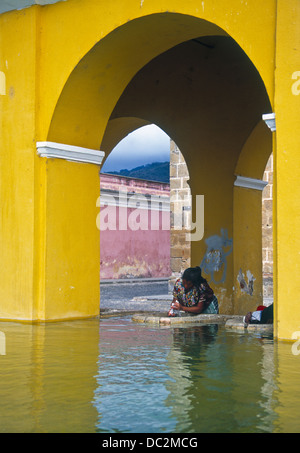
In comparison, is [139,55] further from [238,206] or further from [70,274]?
[238,206]

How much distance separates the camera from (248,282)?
422 inches

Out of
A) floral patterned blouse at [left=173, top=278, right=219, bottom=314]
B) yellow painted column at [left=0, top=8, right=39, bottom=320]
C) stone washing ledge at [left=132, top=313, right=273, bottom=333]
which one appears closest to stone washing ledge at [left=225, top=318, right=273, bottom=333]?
stone washing ledge at [left=132, top=313, right=273, bottom=333]

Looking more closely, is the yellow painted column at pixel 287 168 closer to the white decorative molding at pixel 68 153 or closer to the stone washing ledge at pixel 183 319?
the stone washing ledge at pixel 183 319

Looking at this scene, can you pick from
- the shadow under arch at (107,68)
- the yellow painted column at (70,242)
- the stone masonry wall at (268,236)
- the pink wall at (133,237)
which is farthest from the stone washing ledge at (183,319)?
the pink wall at (133,237)

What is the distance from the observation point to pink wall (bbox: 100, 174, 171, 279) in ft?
72.5

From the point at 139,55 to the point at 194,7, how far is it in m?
1.26

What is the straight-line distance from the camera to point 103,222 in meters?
22.2

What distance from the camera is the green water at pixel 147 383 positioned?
3.09 m

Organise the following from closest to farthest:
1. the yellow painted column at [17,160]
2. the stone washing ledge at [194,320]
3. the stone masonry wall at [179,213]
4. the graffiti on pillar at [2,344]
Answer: the graffiti on pillar at [2,344], the stone washing ledge at [194,320], the yellow painted column at [17,160], the stone masonry wall at [179,213]

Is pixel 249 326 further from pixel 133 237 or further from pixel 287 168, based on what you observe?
pixel 133 237

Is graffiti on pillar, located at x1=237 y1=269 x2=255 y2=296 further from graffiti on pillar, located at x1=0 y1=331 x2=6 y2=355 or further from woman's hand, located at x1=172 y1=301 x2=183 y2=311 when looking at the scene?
graffiti on pillar, located at x1=0 y1=331 x2=6 y2=355

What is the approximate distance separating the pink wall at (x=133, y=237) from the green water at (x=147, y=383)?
15.8 metres

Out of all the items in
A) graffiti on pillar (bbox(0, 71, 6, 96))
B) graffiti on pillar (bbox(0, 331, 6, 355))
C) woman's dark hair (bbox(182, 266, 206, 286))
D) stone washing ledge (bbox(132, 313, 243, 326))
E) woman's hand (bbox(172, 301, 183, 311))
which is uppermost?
graffiti on pillar (bbox(0, 71, 6, 96))

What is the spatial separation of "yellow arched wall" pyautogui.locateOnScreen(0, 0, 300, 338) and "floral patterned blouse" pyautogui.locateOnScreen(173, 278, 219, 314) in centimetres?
105
